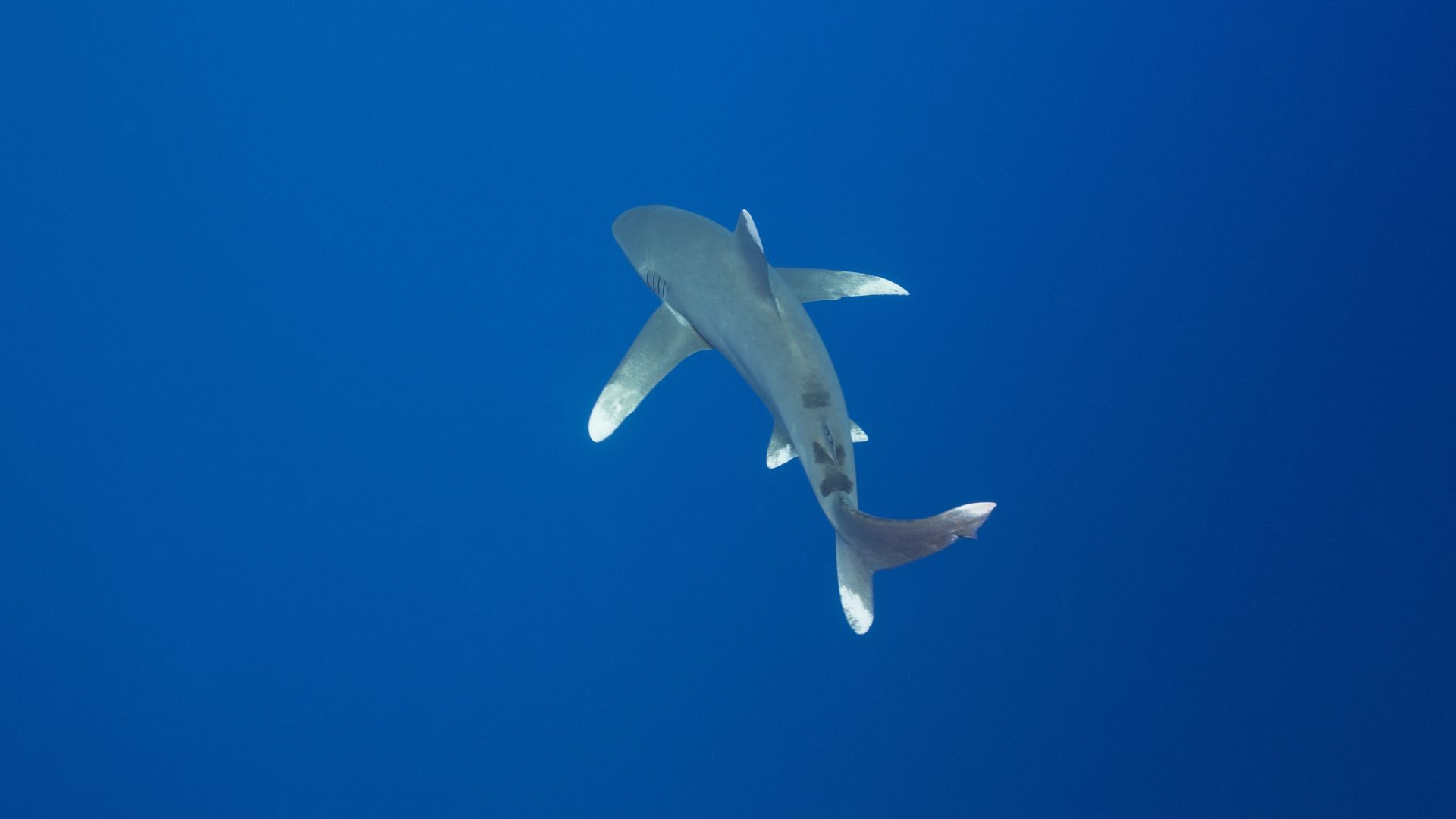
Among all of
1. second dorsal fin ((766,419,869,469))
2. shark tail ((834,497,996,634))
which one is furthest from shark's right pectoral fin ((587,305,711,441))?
shark tail ((834,497,996,634))

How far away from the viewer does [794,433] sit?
273cm

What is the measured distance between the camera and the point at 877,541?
2.41 meters

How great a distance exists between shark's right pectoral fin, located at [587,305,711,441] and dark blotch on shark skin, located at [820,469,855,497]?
3.18 feet

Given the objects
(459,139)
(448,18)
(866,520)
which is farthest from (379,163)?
(866,520)

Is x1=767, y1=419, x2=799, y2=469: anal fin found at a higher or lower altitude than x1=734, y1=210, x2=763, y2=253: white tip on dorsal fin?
lower

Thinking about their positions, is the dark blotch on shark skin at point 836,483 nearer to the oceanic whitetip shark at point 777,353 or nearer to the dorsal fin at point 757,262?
the oceanic whitetip shark at point 777,353

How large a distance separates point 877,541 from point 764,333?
0.76 m

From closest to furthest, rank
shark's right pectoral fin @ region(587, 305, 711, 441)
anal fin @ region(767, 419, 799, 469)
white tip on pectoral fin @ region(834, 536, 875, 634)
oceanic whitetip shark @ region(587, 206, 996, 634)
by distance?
oceanic whitetip shark @ region(587, 206, 996, 634) < white tip on pectoral fin @ region(834, 536, 875, 634) < anal fin @ region(767, 419, 799, 469) < shark's right pectoral fin @ region(587, 305, 711, 441)

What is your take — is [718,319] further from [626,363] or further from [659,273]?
[626,363]

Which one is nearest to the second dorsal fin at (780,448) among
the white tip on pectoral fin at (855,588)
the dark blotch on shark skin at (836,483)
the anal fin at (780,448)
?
the anal fin at (780,448)

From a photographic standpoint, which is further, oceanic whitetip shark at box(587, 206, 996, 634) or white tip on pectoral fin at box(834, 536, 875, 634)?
white tip on pectoral fin at box(834, 536, 875, 634)

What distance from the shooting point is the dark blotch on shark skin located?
8.54ft

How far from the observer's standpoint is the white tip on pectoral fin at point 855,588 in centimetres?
260

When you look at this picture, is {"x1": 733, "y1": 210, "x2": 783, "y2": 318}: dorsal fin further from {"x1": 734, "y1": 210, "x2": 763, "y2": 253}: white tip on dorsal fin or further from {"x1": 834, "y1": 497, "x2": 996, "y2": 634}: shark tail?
{"x1": 834, "y1": 497, "x2": 996, "y2": 634}: shark tail
